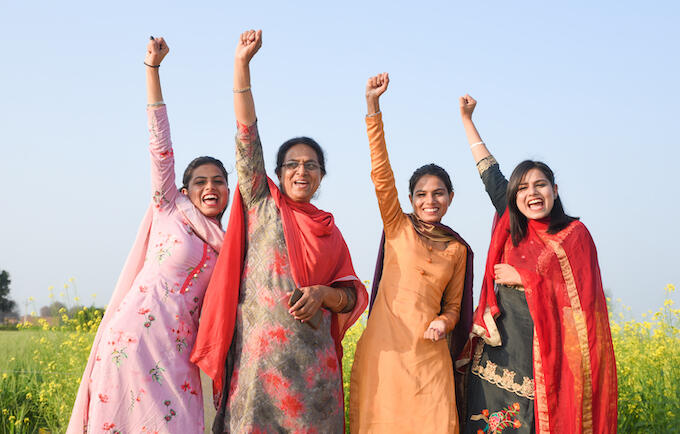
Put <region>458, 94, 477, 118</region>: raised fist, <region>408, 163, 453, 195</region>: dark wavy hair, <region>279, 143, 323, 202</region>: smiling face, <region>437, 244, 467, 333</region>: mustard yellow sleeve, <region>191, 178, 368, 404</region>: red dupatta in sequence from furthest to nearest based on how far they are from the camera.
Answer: <region>458, 94, 477, 118</region>: raised fist → <region>408, 163, 453, 195</region>: dark wavy hair → <region>437, 244, 467, 333</region>: mustard yellow sleeve → <region>279, 143, 323, 202</region>: smiling face → <region>191, 178, 368, 404</region>: red dupatta

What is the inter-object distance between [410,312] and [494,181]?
1.13 meters

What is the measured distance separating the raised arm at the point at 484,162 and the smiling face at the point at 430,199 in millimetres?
441

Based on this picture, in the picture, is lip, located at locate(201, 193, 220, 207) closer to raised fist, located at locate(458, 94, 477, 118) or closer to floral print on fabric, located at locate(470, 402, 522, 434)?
raised fist, located at locate(458, 94, 477, 118)

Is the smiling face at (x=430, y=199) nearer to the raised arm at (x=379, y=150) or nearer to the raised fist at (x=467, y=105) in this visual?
the raised arm at (x=379, y=150)

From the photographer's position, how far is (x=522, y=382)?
10.3ft

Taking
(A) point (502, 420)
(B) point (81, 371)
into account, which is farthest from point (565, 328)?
(B) point (81, 371)

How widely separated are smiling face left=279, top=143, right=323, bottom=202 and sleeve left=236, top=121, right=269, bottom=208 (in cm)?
14

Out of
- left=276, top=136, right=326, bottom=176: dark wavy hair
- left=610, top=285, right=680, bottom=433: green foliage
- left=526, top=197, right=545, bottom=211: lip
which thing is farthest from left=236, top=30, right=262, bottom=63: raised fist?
left=610, top=285, right=680, bottom=433: green foliage

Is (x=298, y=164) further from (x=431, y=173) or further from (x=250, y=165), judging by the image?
(x=431, y=173)

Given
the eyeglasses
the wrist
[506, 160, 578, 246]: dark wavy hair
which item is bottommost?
[506, 160, 578, 246]: dark wavy hair

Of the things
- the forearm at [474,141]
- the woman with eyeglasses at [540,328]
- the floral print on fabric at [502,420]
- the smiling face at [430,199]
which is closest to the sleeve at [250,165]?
the smiling face at [430,199]

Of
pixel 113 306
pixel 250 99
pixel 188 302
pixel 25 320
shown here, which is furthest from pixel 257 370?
pixel 25 320

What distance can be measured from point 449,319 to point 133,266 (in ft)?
6.15

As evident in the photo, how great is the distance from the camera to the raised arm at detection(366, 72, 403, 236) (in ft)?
10.6
